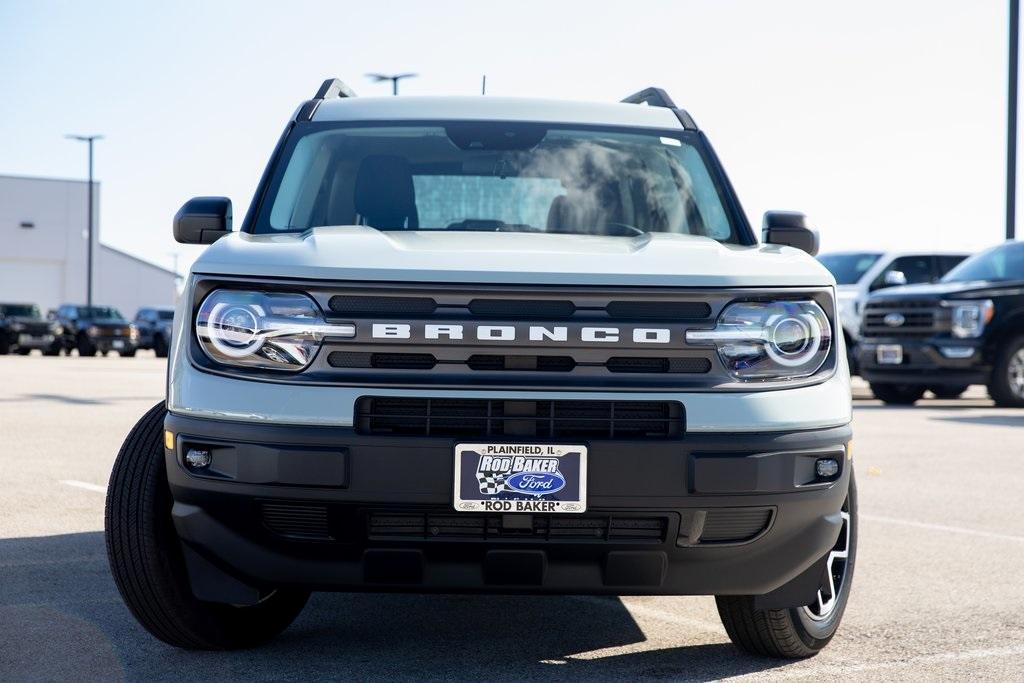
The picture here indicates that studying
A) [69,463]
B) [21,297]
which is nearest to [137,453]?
[69,463]

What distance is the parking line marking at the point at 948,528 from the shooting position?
272 inches

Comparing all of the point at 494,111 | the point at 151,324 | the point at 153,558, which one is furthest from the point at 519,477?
the point at 151,324

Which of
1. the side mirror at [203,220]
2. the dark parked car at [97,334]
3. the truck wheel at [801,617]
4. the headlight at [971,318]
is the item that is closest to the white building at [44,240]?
the dark parked car at [97,334]

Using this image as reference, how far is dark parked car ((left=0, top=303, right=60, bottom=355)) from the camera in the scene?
41.1 m

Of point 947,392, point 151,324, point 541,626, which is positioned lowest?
point 151,324

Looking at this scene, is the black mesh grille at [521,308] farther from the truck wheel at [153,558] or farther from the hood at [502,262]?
the truck wheel at [153,558]

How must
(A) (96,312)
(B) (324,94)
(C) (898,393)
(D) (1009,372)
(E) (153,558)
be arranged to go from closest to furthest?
(E) (153,558) → (B) (324,94) → (D) (1009,372) → (C) (898,393) → (A) (96,312)

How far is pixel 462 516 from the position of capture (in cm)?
362

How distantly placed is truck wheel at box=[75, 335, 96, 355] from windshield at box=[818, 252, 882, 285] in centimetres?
2588

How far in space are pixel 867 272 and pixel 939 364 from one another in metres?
3.91

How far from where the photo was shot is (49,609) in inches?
194

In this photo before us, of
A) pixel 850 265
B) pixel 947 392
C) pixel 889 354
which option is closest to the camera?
pixel 889 354

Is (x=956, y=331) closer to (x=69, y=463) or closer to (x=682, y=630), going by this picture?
(x=69, y=463)

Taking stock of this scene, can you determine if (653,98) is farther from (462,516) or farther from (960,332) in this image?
(960,332)
